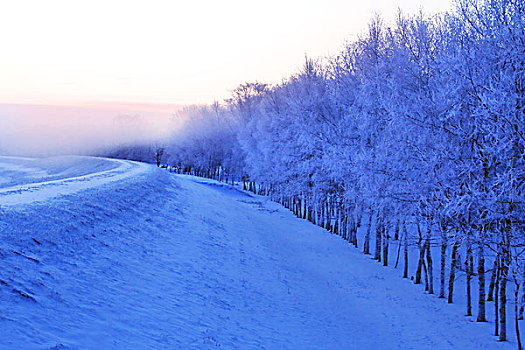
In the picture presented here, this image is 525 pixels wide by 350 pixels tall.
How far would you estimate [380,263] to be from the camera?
79.1 ft

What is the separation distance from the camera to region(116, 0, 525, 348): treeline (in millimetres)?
11289

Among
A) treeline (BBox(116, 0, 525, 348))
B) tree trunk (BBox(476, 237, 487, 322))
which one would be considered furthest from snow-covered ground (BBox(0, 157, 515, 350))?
treeline (BBox(116, 0, 525, 348))

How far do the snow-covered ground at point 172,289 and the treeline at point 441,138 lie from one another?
2.90m

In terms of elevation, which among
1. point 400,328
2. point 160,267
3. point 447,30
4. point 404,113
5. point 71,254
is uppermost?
point 447,30

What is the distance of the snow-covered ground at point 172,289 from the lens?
353 inches

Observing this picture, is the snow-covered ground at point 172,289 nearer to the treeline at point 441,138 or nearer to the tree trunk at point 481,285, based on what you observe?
the tree trunk at point 481,285

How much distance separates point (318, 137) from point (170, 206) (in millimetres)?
10679

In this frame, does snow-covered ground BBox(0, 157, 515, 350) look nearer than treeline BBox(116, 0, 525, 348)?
Yes

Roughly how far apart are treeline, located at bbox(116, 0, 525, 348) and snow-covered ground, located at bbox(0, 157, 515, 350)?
290 centimetres

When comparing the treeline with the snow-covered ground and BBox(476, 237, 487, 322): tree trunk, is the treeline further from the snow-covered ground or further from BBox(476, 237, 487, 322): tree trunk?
the snow-covered ground

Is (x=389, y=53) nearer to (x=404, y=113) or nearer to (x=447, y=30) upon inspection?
(x=447, y=30)

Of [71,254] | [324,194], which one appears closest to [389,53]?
[324,194]

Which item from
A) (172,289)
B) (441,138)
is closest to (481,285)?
(441,138)

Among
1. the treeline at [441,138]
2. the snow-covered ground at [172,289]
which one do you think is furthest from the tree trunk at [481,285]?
the snow-covered ground at [172,289]
